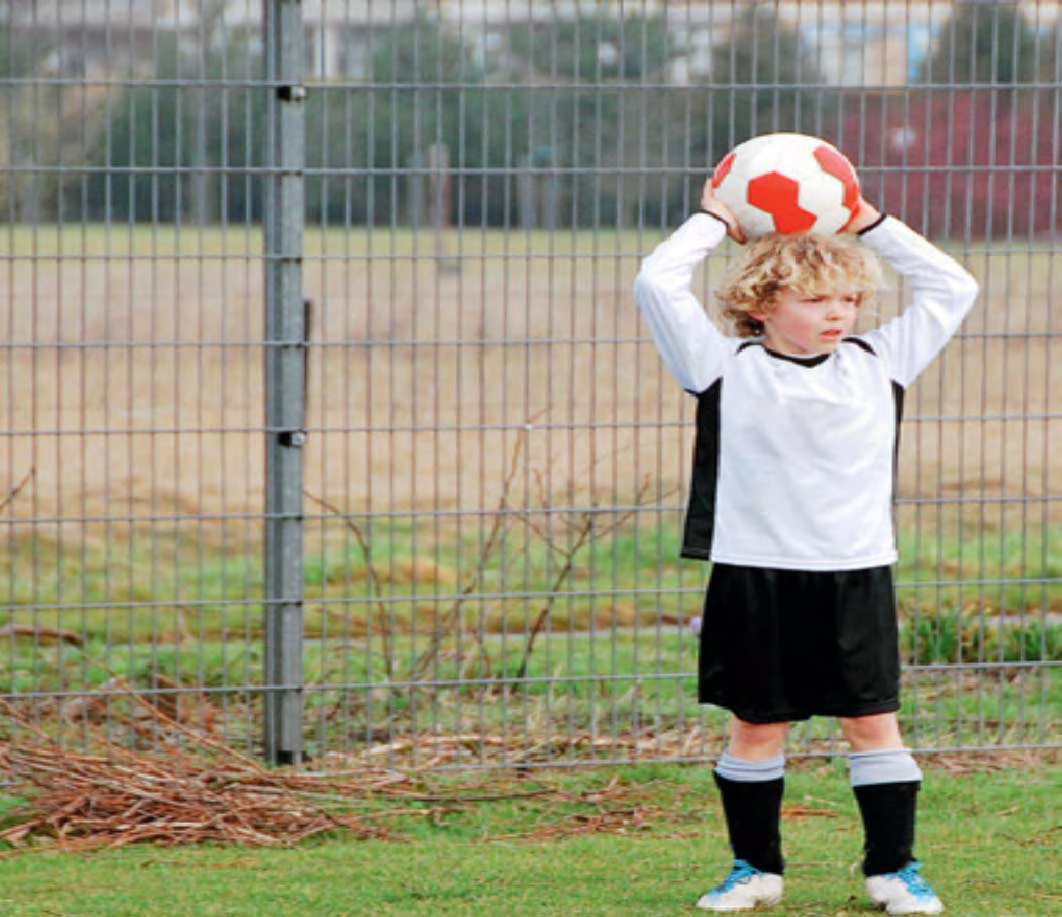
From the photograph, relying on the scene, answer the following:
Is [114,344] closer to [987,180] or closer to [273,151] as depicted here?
[273,151]

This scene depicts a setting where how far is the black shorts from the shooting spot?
4211 millimetres

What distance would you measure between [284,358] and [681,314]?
194 centimetres

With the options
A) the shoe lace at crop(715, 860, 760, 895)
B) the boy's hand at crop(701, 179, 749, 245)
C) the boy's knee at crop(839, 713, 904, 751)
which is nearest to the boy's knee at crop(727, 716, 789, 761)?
the boy's knee at crop(839, 713, 904, 751)

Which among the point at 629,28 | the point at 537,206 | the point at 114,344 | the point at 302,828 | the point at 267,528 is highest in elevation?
the point at 629,28

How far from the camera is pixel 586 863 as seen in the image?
200 inches

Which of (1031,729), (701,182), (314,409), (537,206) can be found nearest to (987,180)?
(701,182)

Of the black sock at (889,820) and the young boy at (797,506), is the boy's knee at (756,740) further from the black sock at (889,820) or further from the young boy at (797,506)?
the black sock at (889,820)

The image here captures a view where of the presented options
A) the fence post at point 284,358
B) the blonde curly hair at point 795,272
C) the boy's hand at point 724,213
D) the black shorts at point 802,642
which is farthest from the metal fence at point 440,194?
the black shorts at point 802,642

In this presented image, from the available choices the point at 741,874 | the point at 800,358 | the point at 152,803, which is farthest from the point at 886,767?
the point at 152,803

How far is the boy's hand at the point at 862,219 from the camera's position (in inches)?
174

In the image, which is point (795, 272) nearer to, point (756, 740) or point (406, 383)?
point (756, 740)

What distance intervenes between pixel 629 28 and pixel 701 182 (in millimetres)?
502

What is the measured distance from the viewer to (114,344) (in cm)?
564

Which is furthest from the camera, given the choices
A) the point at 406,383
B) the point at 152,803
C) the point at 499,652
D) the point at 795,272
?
the point at 406,383
